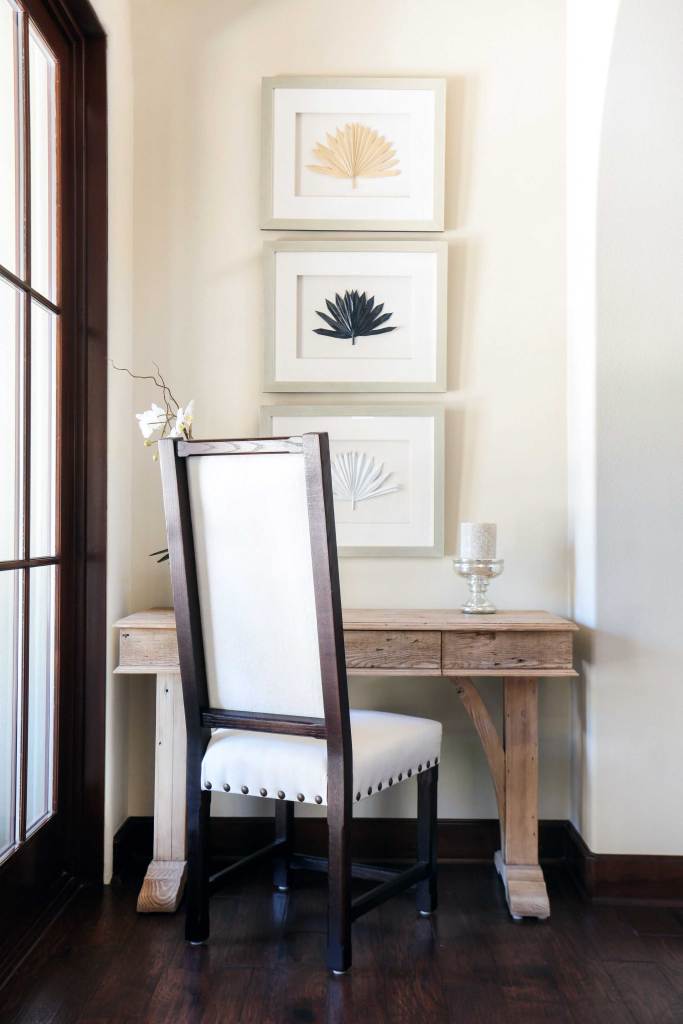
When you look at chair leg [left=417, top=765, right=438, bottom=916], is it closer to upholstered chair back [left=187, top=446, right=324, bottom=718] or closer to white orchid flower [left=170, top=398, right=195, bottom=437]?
upholstered chair back [left=187, top=446, right=324, bottom=718]

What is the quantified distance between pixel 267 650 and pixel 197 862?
544mm

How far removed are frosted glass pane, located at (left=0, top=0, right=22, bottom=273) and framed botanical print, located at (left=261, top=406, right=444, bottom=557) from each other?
91 centimetres

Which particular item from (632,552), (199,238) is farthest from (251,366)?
(632,552)

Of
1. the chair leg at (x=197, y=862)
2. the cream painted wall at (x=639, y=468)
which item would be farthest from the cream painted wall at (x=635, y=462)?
the chair leg at (x=197, y=862)

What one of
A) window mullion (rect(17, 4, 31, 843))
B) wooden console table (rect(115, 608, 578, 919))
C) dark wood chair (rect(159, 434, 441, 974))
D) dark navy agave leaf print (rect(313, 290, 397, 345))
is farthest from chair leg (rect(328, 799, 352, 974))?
dark navy agave leaf print (rect(313, 290, 397, 345))

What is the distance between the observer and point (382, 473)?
271 cm

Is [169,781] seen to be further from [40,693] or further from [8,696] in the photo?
[8,696]

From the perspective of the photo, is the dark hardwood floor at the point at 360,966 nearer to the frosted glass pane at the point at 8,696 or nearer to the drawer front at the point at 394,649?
the frosted glass pane at the point at 8,696

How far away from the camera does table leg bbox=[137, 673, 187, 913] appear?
235 centimetres

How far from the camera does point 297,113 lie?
274cm

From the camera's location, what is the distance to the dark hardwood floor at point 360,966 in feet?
5.83

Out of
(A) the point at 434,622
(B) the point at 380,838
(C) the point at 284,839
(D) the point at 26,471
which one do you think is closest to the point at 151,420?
(D) the point at 26,471

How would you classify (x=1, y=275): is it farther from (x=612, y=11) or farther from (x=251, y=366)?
(x=612, y=11)

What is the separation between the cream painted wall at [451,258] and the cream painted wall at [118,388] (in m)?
0.06
